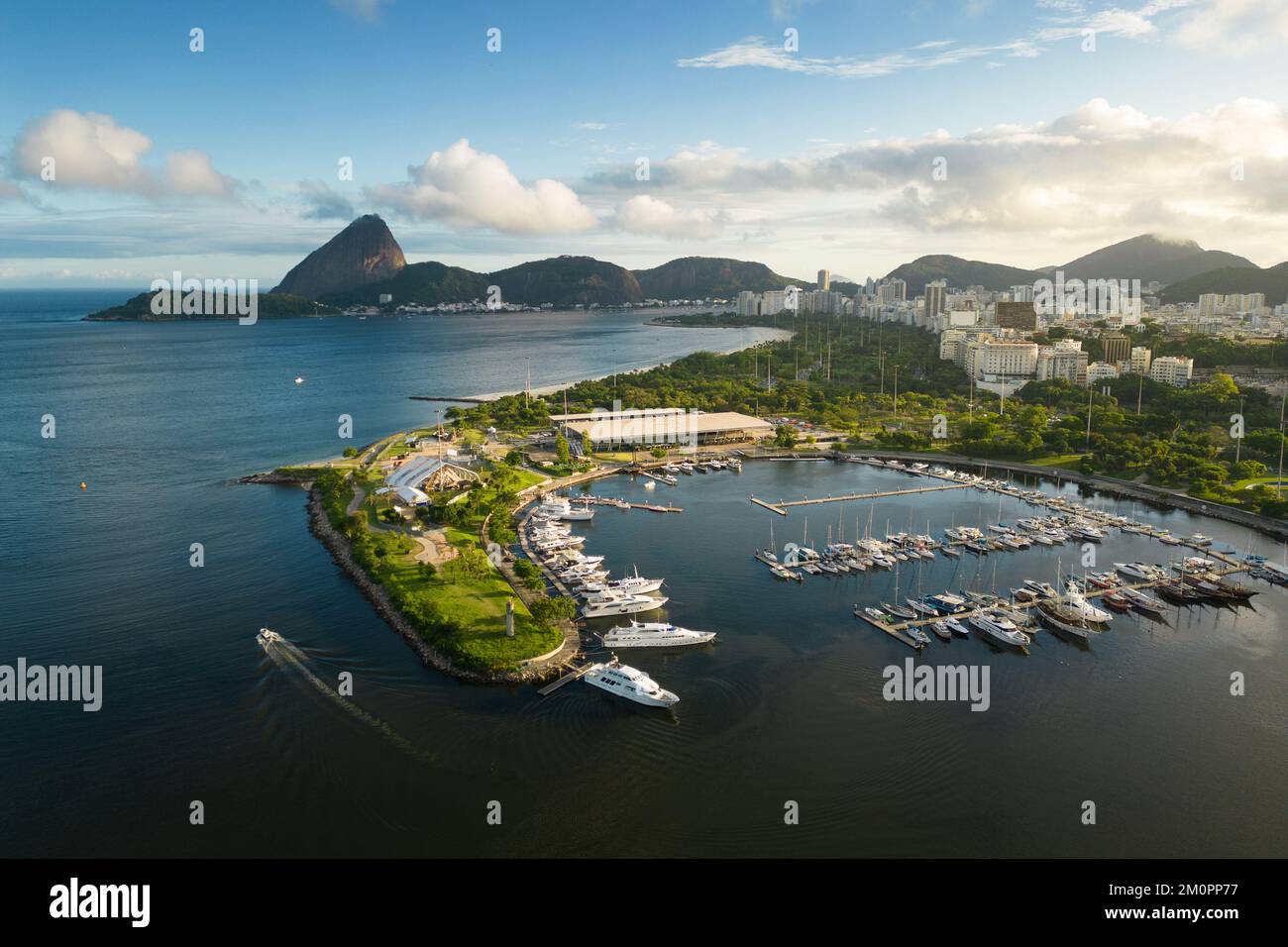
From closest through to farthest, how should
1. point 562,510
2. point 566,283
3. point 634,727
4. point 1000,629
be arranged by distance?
1. point 634,727
2. point 1000,629
3. point 562,510
4. point 566,283

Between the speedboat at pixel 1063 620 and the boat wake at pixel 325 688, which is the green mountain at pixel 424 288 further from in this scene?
the speedboat at pixel 1063 620

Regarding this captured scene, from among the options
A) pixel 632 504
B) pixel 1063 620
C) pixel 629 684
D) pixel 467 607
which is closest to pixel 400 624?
pixel 467 607

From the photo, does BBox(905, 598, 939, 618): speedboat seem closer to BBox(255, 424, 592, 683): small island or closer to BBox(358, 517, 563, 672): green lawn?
BBox(255, 424, 592, 683): small island

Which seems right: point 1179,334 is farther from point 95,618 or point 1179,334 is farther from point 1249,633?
point 95,618

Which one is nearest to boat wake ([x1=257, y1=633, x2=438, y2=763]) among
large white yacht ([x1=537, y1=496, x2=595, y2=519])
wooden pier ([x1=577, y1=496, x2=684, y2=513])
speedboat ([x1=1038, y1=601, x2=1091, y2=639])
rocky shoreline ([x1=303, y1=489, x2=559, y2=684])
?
rocky shoreline ([x1=303, y1=489, x2=559, y2=684])

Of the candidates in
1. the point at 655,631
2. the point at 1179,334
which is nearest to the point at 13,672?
the point at 655,631

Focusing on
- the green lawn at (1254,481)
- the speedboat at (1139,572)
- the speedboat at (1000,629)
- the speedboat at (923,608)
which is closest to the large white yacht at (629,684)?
the speedboat at (923,608)

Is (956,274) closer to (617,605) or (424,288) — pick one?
(424,288)
